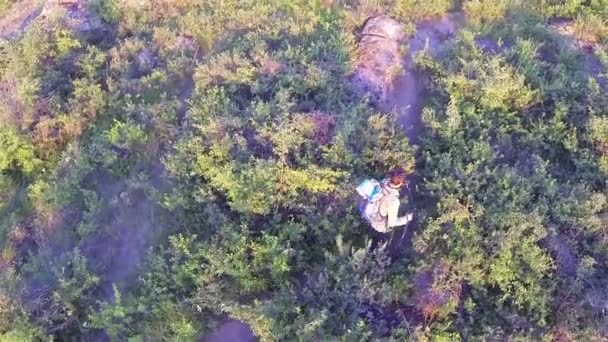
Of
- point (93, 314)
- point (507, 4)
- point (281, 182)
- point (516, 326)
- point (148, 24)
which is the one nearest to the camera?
point (516, 326)

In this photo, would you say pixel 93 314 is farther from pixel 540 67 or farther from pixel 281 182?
pixel 540 67

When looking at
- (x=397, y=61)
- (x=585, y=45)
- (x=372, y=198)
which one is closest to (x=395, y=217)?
(x=372, y=198)

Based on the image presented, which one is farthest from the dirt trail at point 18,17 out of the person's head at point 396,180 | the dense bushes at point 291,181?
the person's head at point 396,180

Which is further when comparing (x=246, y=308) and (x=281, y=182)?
(x=281, y=182)

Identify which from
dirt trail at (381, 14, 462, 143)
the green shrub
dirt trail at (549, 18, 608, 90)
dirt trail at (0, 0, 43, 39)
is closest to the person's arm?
dirt trail at (381, 14, 462, 143)

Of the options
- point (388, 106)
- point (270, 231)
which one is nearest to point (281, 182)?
point (270, 231)

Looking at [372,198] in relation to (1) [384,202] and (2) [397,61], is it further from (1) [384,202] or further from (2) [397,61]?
(2) [397,61]
